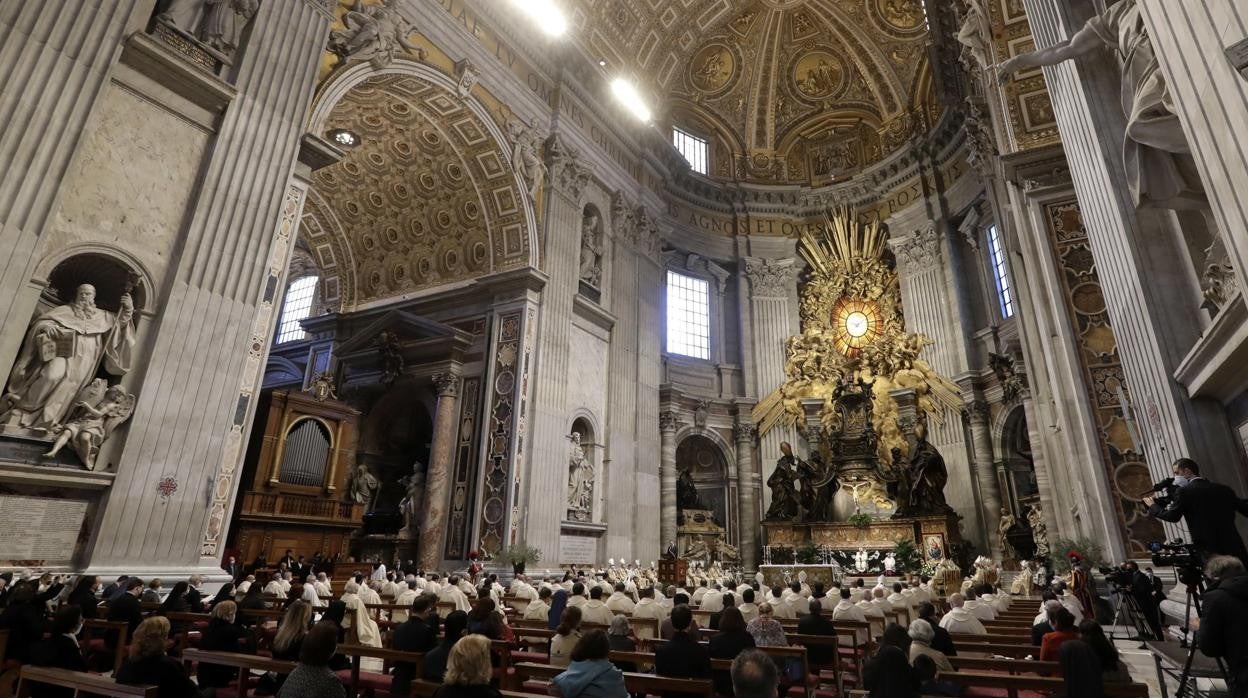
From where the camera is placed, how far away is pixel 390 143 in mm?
14141

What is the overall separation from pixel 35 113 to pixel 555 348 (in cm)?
908

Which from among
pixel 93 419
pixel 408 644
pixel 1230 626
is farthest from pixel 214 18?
pixel 1230 626

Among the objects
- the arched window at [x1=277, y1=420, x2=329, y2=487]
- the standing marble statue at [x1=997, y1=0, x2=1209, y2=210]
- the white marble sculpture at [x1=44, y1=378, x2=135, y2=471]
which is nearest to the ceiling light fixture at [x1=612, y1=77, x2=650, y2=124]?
the arched window at [x1=277, y1=420, x2=329, y2=487]

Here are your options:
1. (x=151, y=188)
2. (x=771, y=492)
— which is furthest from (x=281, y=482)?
(x=771, y=492)

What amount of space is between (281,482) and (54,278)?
6.83 m

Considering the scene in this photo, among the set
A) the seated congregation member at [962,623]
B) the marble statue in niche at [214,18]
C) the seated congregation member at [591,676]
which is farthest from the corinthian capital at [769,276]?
the seated congregation member at [591,676]

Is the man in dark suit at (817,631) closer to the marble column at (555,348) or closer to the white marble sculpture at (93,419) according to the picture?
the white marble sculpture at (93,419)

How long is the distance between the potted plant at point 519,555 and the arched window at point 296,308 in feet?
34.2

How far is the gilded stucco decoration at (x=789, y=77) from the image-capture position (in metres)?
20.0

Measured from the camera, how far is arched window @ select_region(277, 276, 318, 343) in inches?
756

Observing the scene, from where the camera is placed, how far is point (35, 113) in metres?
6.07

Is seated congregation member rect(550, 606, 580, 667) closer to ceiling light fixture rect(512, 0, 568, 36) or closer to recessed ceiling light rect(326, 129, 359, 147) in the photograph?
recessed ceiling light rect(326, 129, 359, 147)

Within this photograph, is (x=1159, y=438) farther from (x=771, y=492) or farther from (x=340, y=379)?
(x=340, y=379)

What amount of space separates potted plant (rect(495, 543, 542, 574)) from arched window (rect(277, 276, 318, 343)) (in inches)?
410
